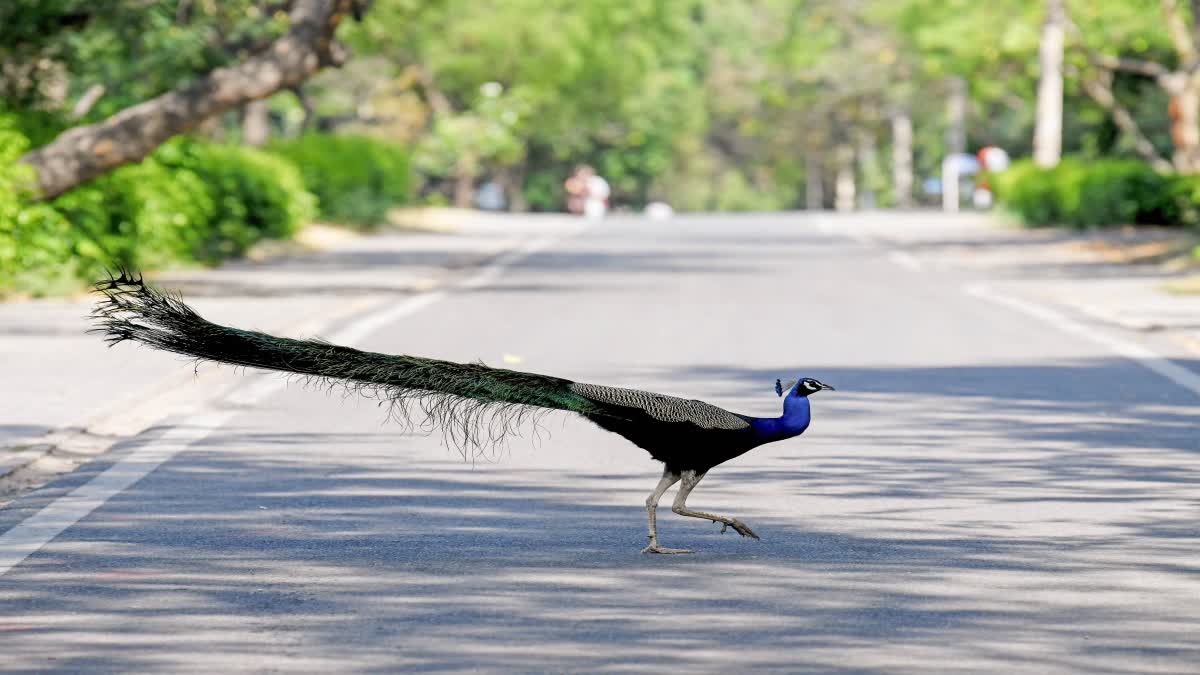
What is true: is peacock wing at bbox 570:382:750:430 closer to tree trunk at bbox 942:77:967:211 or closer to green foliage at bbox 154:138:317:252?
green foliage at bbox 154:138:317:252

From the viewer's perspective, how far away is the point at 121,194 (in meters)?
26.5

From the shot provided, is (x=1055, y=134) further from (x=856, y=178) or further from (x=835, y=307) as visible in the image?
(x=856, y=178)

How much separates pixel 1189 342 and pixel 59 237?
11.4m

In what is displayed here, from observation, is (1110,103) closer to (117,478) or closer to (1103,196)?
(1103,196)

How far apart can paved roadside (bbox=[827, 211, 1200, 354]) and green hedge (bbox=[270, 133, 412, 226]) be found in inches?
384

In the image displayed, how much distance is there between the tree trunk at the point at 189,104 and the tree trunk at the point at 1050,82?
25558mm

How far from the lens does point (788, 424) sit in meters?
8.90

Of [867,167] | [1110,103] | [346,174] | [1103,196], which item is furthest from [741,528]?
[867,167]

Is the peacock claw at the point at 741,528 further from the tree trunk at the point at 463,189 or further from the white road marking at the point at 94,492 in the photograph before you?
the tree trunk at the point at 463,189

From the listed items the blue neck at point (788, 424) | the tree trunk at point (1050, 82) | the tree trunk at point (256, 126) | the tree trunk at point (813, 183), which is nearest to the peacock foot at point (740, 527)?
the blue neck at point (788, 424)

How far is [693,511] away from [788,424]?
0.69 metres

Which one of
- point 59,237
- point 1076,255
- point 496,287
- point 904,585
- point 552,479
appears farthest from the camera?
point 1076,255

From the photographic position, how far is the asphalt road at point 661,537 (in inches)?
294

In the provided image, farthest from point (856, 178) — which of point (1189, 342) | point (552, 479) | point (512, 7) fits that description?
point (552, 479)
